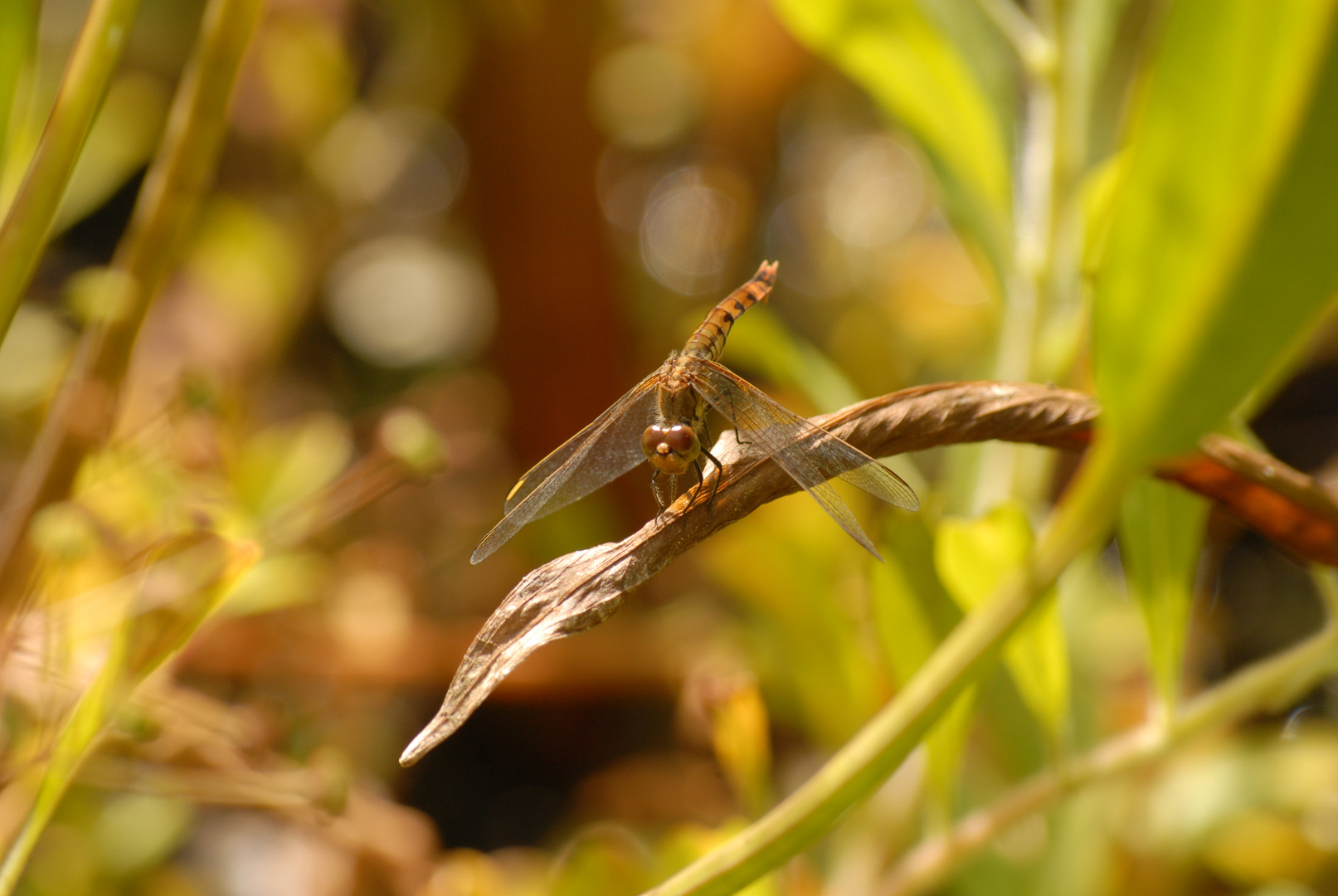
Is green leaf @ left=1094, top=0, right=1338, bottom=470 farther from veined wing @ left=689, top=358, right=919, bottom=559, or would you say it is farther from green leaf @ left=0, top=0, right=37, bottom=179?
green leaf @ left=0, top=0, right=37, bottom=179

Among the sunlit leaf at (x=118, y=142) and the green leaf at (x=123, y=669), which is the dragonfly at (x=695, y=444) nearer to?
the green leaf at (x=123, y=669)

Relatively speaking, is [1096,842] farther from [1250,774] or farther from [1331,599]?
[1331,599]

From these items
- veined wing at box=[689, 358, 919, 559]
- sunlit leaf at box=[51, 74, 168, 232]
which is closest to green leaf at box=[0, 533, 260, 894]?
veined wing at box=[689, 358, 919, 559]

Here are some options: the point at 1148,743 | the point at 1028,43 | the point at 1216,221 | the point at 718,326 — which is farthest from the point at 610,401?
the point at 1216,221

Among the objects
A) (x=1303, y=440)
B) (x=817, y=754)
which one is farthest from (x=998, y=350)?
(x=1303, y=440)

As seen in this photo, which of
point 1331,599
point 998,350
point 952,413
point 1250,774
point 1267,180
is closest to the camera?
point 1267,180

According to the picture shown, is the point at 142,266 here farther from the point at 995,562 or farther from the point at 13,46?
the point at 995,562
